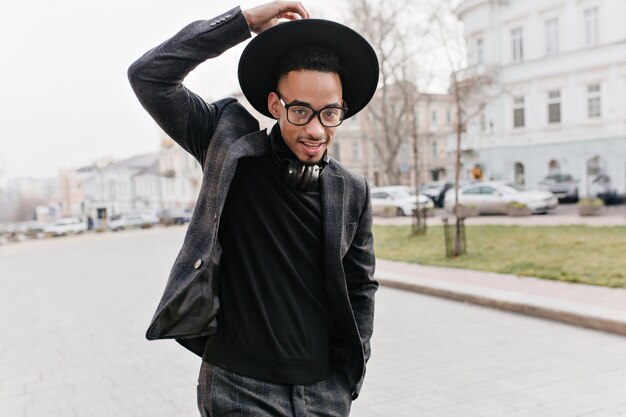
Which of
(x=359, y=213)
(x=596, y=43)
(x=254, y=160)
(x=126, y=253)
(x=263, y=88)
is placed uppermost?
(x=596, y=43)

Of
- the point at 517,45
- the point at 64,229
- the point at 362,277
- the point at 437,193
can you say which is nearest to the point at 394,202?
the point at 437,193

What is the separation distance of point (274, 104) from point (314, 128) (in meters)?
0.22

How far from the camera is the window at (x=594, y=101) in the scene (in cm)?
3325

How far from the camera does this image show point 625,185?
103 ft

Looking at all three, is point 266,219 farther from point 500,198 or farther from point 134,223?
point 134,223

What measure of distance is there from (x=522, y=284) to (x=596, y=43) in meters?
28.2

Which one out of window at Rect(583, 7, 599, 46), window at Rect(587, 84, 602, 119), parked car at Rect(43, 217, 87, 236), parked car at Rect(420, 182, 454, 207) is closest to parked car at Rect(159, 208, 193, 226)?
parked car at Rect(43, 217, 87, 236)

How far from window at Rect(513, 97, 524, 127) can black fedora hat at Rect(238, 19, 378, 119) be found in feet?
123

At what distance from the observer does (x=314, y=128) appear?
1998 mm

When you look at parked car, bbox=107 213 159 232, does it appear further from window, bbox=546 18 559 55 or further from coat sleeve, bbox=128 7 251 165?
coat sleeve, bbox=128 7 251 165

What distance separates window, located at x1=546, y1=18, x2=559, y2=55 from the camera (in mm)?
34906

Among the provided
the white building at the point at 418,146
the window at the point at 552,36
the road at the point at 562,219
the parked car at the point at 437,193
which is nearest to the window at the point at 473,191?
the road at the point at 562,219

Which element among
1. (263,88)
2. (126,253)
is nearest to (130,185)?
(126,253)

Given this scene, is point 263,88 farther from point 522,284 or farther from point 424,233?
point 424,233
